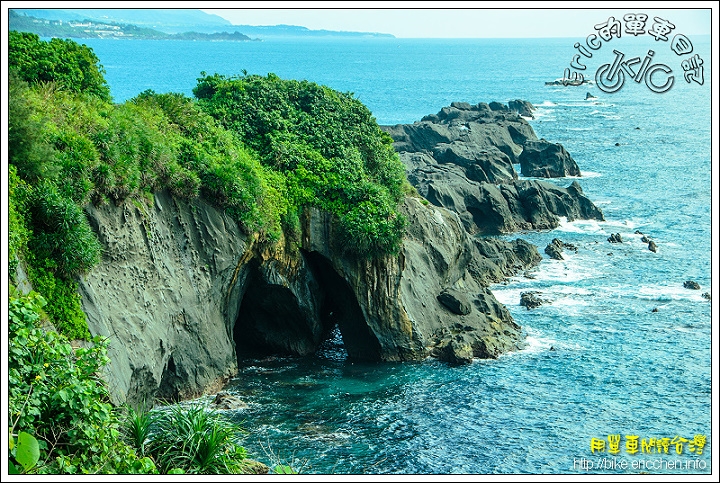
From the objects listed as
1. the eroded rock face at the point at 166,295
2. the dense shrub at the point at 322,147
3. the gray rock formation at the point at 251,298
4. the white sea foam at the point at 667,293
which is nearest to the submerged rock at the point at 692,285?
the white sea foam at the point at 667,293

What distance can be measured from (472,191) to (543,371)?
31.5 metres

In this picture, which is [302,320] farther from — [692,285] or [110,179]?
[692,285]

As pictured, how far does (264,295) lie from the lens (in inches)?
1511

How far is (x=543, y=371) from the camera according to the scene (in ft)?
130

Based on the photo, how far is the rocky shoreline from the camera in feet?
93.3

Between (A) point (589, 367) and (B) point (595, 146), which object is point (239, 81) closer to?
(A) point (589, 367)

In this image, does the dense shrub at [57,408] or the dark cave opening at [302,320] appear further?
the dark cave opening at [302,320]

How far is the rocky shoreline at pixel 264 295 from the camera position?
93.3 feet

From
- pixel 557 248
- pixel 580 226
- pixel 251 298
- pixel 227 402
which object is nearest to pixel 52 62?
pixel 251 298

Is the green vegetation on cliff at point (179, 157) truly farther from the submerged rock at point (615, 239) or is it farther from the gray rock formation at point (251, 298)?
the submerged rock at point (615, 239)

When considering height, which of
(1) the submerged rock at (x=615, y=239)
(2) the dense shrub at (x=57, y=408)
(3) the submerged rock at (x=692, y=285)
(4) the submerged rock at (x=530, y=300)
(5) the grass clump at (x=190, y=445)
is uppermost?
(2) the dense shrub at (x=57, y=408)

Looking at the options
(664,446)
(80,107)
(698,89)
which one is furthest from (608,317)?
(698,89)

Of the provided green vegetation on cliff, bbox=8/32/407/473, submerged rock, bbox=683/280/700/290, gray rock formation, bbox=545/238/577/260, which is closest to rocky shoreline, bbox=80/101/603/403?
green vegetation on cliff, bbox=8/32/407/473

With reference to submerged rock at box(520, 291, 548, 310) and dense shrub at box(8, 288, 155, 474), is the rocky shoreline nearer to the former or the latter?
submerged rock at box(520, 291, 548, 310)
